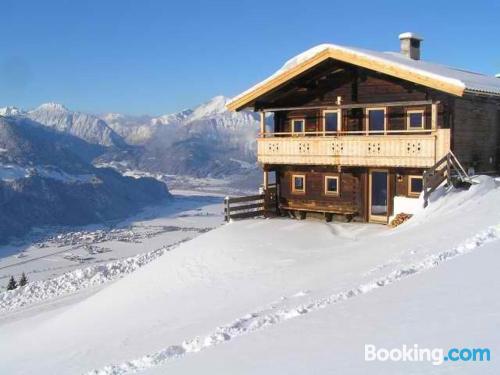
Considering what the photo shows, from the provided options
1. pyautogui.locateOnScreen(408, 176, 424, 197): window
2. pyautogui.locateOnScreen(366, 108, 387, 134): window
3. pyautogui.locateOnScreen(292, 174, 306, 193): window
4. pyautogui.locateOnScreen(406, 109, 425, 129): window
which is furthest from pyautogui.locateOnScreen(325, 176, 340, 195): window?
pyautogui.locateOnScreen(406, 109, 425, 129): window

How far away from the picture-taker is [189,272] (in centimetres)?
1909

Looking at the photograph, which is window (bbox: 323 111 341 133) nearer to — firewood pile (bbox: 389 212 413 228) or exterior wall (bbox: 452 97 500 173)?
exterior wall (bbox: 452 97 500 173)

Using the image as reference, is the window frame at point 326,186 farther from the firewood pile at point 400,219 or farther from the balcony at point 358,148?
the firewood pile at point 400,219

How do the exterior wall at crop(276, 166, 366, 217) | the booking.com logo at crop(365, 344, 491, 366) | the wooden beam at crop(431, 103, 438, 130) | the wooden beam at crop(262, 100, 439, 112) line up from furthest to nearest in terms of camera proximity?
the exterior wall at crop(276, 166, 366, 217) → the wooden beam at crop(262, 100, 439, 112) → the wooden beam at crop(431, 103, 438, 130) → the booking.com logo at crop(365, 344, 491, 366)

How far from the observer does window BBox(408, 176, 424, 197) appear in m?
23.4

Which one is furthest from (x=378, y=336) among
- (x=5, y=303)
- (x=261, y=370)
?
(x=5, y=303)

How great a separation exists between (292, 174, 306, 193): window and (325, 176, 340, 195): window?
4.23 feet

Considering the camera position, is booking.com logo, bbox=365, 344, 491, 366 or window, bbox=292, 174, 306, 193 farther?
window, bbox=292, 174, 306, 193

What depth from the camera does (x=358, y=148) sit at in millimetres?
23391

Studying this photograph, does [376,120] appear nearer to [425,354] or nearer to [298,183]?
[298,183]

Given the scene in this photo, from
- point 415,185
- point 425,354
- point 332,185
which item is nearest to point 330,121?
point 332,185

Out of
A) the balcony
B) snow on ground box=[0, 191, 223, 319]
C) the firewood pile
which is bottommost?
snow on ground box=[0, 191, 223, 319]

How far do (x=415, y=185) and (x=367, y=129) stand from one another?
358 cm

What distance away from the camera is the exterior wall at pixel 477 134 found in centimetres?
2358
